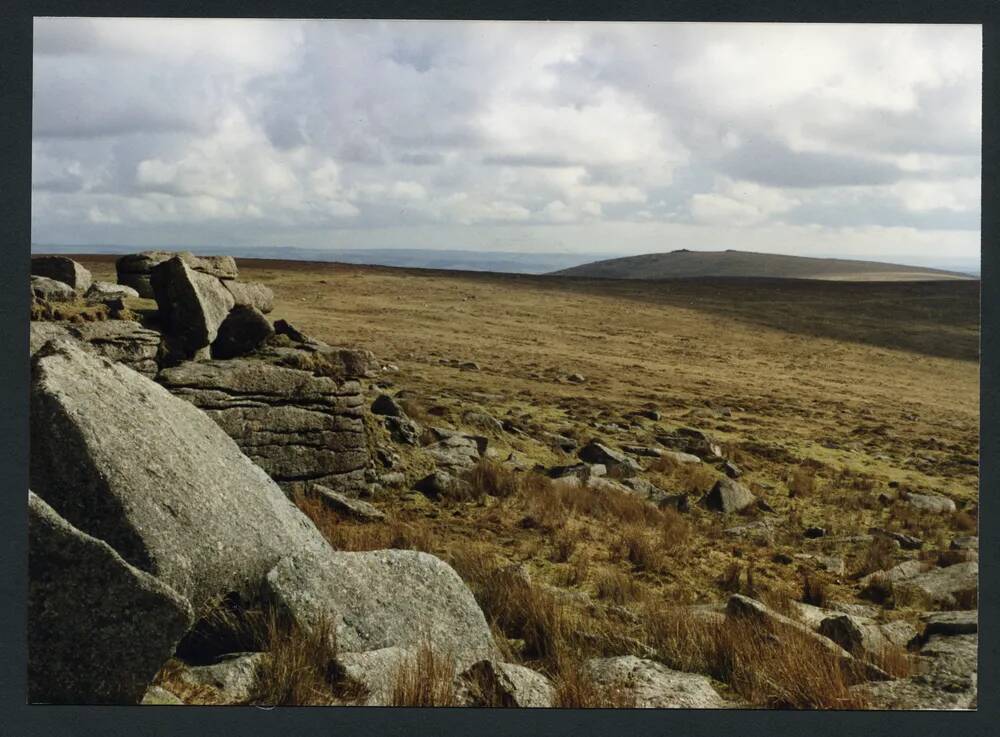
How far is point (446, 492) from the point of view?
36.6 feet

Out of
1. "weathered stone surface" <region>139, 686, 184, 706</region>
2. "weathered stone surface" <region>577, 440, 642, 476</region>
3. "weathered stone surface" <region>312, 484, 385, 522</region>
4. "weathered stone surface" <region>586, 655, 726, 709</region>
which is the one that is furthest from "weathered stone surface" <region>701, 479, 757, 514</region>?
"weathered stone surface" <region>139, 686, 184, 706</region>

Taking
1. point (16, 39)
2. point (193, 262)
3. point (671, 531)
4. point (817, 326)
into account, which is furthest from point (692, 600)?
point (817, 326)

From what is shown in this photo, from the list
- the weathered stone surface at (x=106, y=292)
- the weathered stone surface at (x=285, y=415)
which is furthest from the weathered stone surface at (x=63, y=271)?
the weathered stone surface at (x=285, y=415)

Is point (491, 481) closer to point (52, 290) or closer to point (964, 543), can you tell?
point (52, 290)

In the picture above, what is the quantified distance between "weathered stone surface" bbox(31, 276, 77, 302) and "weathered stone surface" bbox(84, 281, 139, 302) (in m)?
0.33

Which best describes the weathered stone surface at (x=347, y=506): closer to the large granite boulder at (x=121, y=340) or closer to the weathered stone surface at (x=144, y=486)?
the large granite boulder at (x=121, y=340)

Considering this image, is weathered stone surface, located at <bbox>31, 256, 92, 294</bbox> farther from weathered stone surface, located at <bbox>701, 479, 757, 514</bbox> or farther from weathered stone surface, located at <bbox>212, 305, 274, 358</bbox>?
weathered stone surface, located at <bbox>701, 479, 757, 514</bbox>

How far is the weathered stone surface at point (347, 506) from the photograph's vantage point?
9766mm

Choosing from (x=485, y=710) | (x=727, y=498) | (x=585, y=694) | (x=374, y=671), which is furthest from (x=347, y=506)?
(x=727, y=498)

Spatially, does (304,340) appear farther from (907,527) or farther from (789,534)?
(907,527)

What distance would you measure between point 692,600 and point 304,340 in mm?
5314

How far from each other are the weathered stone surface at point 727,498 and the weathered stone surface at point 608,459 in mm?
1245

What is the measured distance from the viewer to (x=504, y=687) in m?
6.44

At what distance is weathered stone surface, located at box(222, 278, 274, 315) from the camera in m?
11.1
